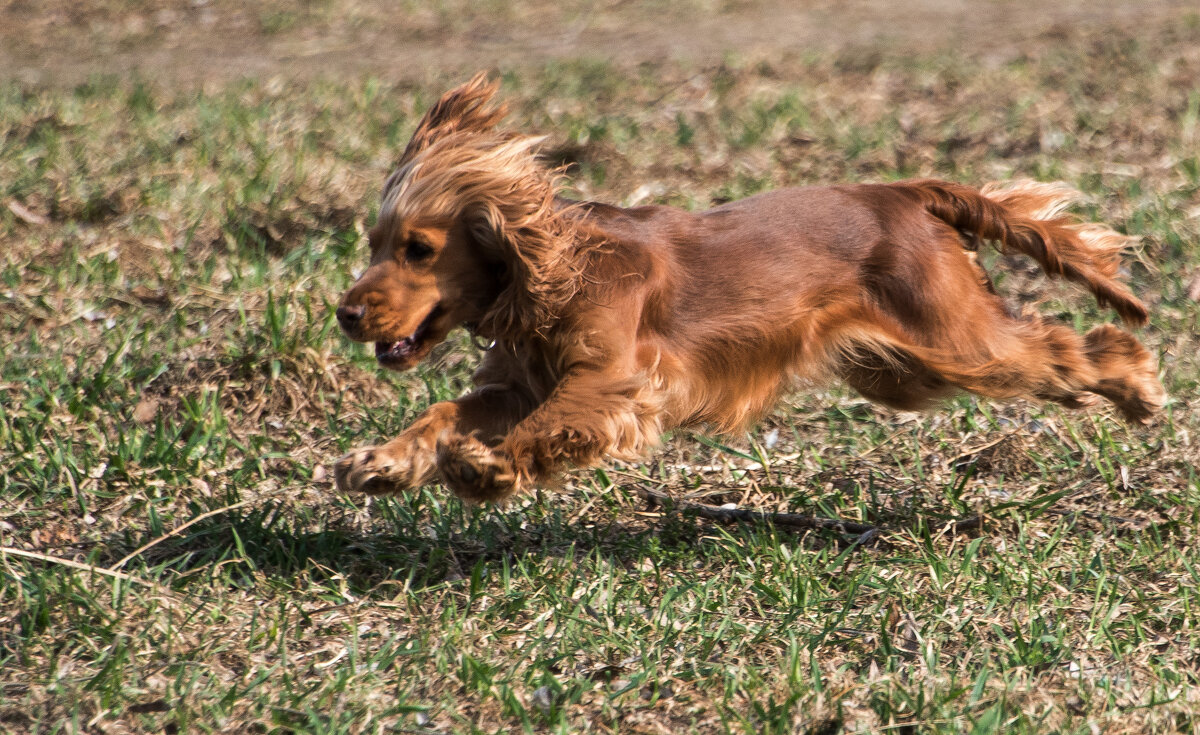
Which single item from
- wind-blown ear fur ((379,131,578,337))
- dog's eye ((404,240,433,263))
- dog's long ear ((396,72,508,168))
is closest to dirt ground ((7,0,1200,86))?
dog's long ear ((396,72,508,168))

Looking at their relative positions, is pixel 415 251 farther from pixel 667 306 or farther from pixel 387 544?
pixel 387 544

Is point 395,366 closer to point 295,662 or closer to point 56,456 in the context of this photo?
point 295,662

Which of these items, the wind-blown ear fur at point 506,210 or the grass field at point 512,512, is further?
the wind-blown ear fur at point 506,210

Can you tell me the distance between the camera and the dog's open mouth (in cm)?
309

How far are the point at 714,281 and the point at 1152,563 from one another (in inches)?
55.1

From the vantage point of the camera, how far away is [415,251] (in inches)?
122

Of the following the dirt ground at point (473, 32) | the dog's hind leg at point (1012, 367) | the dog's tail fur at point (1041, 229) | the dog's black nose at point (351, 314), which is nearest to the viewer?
the dog's black nose at point (351, 314)

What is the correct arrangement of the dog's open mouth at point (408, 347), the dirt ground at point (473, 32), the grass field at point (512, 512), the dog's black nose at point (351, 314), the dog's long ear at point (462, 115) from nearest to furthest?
the grass field at point (512, 512) → the dog's black nose at point (351, 314) → the dog's open mouth at point (408, 347) → the dog's long ear at point (462, 115) → the dirt ground at point (473, 32)

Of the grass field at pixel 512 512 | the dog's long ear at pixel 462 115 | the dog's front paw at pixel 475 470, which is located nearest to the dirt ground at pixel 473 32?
the grass field at pixel 512 512

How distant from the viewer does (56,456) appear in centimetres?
388

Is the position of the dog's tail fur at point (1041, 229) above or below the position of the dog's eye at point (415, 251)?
below

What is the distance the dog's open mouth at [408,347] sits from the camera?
3.09 metres

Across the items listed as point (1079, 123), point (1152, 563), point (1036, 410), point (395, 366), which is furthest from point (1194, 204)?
point (395, 366)

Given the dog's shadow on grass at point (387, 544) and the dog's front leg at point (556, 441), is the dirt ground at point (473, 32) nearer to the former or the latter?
the dog's shadow on grass at point (387, 544)
